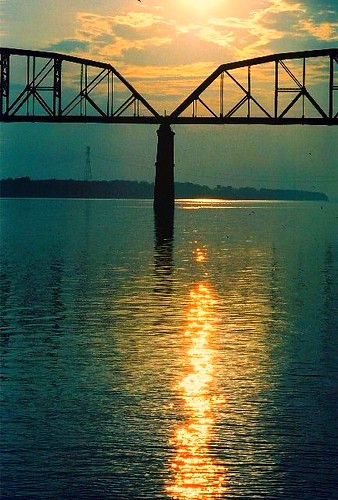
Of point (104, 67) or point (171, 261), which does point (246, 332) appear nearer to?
point (171, 261)

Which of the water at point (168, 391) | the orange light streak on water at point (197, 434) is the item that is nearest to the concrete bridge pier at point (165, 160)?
the water at point (168, 391)

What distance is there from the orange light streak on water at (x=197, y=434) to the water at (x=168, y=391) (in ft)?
0.11

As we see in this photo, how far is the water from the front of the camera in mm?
15844

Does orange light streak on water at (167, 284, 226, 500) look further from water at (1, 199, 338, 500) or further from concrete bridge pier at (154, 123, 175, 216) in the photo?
concrete bridge pier at (154, 123, 175, 216)

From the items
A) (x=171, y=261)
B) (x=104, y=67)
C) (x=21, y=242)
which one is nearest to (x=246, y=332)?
(x=171, y=261)

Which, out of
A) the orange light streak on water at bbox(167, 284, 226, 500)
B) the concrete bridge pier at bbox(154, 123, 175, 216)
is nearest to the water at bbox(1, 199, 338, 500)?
the orange light streak on water at bbox(167, 284, 226, 500)

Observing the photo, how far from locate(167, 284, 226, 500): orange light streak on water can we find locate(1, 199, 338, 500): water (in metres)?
0.03

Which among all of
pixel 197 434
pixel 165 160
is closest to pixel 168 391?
pixel 197 434

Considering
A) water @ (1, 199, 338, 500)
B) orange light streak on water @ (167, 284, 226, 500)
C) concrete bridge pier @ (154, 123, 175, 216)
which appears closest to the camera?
orange light streak on water @ (167, 284, 226, 500)

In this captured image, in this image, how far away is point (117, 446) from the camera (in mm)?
17406

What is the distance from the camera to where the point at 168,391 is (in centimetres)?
2169

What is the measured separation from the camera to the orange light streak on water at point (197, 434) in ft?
50.3

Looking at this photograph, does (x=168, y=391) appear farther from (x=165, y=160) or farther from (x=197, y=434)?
(x=165, y=160)

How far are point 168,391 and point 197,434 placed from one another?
3493 millimetres
